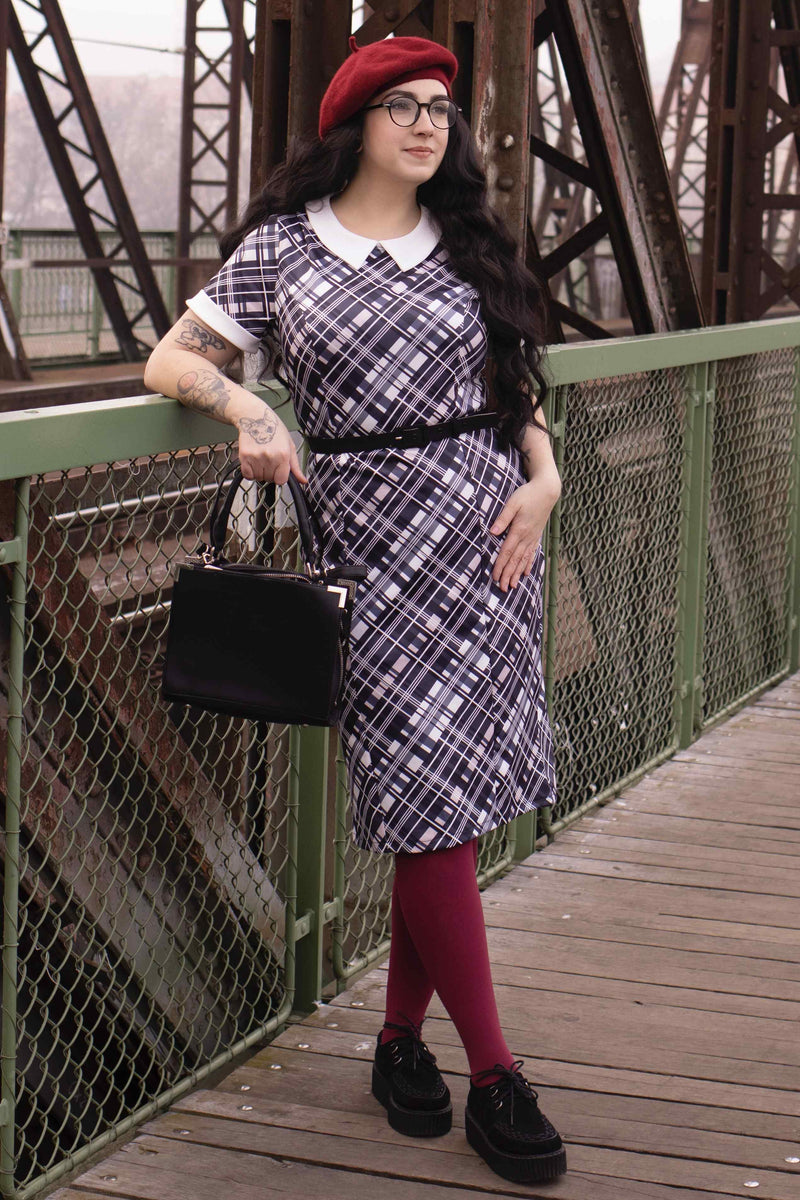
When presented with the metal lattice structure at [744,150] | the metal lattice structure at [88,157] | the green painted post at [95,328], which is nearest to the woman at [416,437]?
the metal lattice structure at [744,150]

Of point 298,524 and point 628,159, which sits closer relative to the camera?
point 298,524

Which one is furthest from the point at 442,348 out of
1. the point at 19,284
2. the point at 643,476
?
the point at 19,284

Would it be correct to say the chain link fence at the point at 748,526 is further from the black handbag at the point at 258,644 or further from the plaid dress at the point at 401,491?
the black handbag at the point at 258,644

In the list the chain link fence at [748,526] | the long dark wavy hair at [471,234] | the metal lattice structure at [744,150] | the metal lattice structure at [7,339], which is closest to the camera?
the long dark wavy hair at [471,234]

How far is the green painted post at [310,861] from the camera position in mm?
3123

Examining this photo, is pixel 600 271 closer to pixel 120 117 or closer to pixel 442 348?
pixel 442 348

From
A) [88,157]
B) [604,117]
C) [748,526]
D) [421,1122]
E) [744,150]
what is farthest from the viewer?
[88,157]

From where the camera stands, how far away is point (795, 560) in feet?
19.9

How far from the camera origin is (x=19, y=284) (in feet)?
46.9

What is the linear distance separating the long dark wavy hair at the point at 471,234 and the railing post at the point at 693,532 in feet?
7.43

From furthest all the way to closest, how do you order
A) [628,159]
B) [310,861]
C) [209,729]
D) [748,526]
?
[748,526], [628,159], [209,729], [310,861]

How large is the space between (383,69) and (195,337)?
0.49 metres

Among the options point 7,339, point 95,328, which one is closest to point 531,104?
point 7,339

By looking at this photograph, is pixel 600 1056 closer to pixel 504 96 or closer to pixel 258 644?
pixel 258 644
